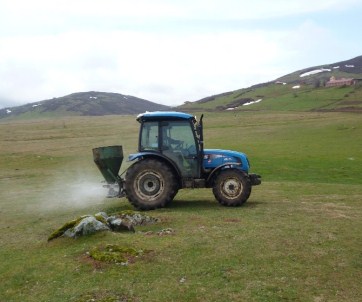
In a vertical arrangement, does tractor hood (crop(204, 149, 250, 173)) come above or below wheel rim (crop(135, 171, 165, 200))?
above

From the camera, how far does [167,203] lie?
15.4 m

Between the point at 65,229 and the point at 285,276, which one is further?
the point at 65,229

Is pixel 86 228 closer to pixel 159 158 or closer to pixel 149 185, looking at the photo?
pixel 149 185

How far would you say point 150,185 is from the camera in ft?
50.6

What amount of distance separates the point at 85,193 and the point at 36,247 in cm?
1009

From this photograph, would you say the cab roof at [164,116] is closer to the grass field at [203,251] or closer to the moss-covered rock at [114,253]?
the grass field at [203,251]

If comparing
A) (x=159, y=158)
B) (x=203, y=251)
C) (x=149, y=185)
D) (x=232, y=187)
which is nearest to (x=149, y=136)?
(x=159, y=158)

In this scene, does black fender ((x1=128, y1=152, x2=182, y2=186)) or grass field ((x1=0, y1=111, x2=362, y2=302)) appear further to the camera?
black fender ((x1=128, y1=152, x2=182, y2=186))

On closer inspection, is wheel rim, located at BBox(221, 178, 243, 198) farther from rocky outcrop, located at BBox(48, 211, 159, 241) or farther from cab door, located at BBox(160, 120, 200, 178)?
rocky outcrop, located at BBox(48, 211, 159, 241)

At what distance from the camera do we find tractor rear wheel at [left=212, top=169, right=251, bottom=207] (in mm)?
15266

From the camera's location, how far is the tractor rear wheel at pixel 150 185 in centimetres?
1527

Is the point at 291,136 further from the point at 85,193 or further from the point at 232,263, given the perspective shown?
the point at 232,263

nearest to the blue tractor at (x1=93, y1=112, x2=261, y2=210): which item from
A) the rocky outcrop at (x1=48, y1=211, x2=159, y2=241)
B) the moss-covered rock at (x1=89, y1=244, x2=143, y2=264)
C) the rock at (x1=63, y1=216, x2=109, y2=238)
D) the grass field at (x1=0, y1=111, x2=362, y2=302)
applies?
the grass field at (x1=0, y1=111, x2=362, y2=302)

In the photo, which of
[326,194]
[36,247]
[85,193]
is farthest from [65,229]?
[326,194]
